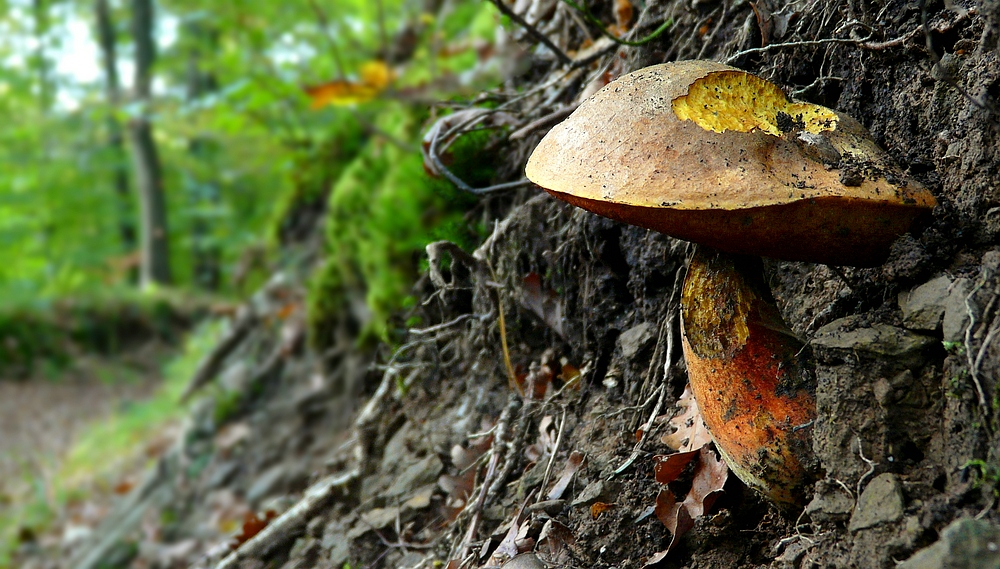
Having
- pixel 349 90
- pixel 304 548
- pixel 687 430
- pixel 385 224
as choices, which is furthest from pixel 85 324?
pixel 687 430

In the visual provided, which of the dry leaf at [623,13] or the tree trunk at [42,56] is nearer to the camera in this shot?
the dry leaf at [623,13]

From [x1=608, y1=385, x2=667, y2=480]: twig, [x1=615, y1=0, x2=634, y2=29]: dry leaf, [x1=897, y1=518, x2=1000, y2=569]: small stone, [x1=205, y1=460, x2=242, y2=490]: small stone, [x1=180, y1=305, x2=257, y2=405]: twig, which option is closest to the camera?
[x1=897, y1=518, x2=1000, y2=569]: small stone

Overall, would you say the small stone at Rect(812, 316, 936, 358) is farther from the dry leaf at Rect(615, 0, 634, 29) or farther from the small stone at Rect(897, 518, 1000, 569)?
the dry leaf at Rect(615, 0, 634, 29)

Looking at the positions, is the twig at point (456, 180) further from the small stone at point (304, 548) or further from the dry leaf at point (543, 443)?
the small stone at point (304, 548)

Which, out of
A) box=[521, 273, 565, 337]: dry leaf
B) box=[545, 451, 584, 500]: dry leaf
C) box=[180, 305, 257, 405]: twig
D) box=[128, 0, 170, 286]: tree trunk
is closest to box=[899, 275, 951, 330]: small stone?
box=[545, 451, 584, 500]: dry leaf

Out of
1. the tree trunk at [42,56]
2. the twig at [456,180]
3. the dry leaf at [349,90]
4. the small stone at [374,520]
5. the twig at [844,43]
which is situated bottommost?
the small stone at [374,520]

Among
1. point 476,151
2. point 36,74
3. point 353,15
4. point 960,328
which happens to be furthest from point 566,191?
point 36,74

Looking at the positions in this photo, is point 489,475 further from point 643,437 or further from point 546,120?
point 546,120

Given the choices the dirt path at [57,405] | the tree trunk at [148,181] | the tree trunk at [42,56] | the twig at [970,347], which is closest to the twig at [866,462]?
the twig at [970,347]
